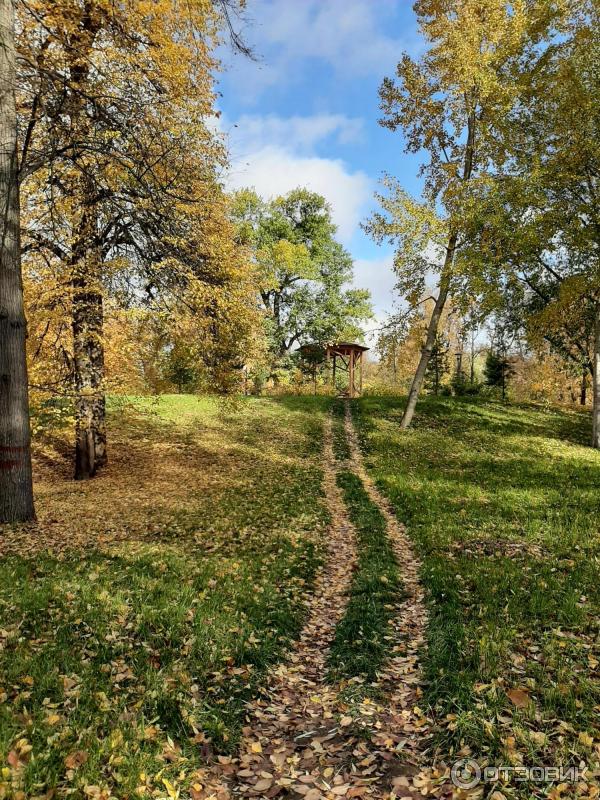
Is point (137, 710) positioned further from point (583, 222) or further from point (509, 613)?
point (583, 222)

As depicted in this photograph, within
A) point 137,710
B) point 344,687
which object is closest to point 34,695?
point 137,710

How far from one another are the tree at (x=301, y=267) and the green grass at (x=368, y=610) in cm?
2887

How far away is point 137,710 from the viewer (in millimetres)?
4219

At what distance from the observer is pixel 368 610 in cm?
645

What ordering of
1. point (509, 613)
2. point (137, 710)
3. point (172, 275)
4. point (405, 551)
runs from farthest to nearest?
point (172, 275), point (405, 551), point (509, 613), point (137, 710)

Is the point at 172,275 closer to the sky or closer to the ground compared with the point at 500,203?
closer to the ground

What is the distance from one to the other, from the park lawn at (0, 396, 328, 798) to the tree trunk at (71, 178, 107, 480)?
247cm

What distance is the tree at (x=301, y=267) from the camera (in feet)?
126

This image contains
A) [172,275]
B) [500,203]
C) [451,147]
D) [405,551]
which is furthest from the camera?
[451,147]

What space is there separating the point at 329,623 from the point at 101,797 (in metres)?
3.54

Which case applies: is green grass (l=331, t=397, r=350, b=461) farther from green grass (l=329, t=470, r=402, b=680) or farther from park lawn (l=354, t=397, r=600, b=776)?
green grass (l=329, t=470, r=402, b=680)

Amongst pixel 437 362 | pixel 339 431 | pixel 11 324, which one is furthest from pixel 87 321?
pixel 437 362

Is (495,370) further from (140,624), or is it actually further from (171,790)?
(171,790)

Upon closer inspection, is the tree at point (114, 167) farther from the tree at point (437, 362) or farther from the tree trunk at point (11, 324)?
the tree at point (437, 362)
